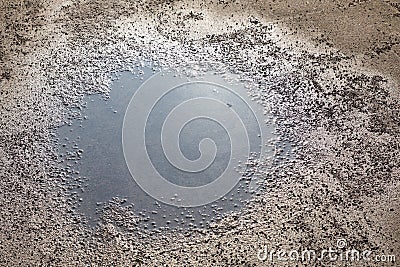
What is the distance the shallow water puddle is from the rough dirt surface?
0.09 m

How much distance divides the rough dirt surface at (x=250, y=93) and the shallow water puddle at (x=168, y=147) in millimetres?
88

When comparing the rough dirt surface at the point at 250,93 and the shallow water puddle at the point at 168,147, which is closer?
the rough dirt surface at the point at 250,93

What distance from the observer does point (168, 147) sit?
3379 millimetres

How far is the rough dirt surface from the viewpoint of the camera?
9.57 ft

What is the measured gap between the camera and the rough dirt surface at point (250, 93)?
9.57 ft

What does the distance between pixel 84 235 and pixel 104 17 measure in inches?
78.4

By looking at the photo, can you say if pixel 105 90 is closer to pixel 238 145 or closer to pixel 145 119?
pixel 145 119

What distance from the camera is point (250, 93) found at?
3695mm

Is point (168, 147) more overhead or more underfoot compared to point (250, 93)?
more underfoot

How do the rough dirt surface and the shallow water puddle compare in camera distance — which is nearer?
the rough dirt surface

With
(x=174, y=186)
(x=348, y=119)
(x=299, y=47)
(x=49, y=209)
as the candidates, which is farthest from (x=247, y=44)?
(x=49, y=209)

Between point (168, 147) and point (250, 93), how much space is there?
2.34 feet

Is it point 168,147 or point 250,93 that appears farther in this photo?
point 250,93

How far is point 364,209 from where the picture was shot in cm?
304
